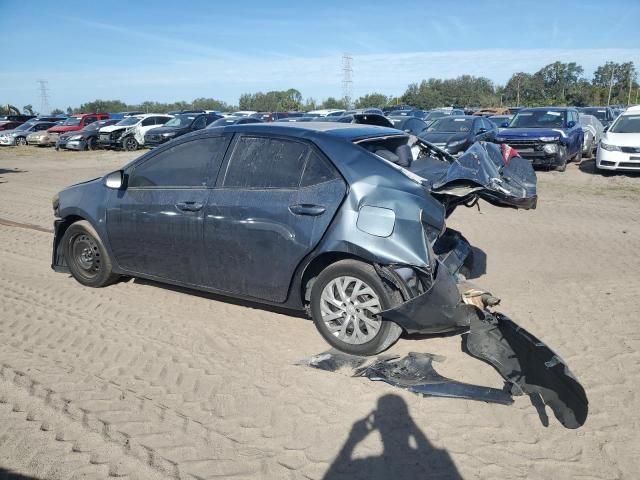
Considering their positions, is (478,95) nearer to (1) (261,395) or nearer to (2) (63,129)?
(2) (63,129)

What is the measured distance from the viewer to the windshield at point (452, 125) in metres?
15.2

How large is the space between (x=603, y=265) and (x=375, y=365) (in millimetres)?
3788

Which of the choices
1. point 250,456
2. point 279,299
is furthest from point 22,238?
point 250,456

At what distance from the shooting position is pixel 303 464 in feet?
9.27

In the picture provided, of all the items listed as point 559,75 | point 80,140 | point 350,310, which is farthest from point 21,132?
point 559,75

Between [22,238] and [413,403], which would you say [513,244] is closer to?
[413,403]

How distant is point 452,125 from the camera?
15.5m

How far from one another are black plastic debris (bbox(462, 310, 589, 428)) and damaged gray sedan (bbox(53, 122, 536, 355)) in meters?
0.23

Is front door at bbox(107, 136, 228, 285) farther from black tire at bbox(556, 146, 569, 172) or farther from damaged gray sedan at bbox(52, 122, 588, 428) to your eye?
black tire at bbox(556, 146, 569, 172)

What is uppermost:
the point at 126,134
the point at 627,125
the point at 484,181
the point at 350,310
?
the point at 627,125

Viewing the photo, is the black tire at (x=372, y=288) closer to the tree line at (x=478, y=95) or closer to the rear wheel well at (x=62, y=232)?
the rear wheel well at (x=62, y=232)

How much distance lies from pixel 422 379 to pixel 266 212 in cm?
177

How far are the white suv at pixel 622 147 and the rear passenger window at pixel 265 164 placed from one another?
11.7 m

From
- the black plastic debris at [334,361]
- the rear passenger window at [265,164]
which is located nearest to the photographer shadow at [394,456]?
the black plastic debris at [334,361]
